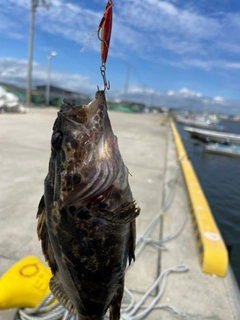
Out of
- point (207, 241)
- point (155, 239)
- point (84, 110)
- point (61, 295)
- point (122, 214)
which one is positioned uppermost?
point (84, 110)

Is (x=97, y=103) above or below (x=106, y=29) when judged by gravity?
below

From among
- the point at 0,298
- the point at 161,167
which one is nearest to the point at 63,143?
the point at 0,298

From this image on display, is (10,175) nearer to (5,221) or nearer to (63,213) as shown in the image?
(5,221)

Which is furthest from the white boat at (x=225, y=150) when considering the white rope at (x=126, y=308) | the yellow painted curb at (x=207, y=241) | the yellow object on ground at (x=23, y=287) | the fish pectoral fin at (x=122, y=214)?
the fish pectoral fin at (x=122, y=214)

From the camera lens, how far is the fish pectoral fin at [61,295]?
187 centimetres

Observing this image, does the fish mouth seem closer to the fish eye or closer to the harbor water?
the fish eye

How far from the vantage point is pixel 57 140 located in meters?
1.58

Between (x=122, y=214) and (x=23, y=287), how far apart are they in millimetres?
1454

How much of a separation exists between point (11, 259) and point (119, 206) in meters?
2.21

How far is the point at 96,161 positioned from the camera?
1506mm

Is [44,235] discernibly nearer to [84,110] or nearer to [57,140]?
[57,140]

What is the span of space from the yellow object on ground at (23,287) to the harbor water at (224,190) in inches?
159

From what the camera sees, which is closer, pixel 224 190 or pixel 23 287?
pixel 23 287

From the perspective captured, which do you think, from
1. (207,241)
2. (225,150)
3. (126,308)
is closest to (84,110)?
(126,308)
